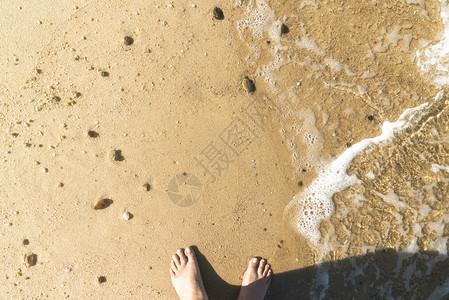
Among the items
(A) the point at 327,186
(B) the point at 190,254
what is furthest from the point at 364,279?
(B) the point at 190,254

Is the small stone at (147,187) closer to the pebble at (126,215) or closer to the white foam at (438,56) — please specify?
the pebble at (126,215)

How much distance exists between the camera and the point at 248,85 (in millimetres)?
3148

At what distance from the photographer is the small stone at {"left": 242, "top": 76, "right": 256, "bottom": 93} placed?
315 centimetres

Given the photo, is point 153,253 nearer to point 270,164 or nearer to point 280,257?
point 280,257

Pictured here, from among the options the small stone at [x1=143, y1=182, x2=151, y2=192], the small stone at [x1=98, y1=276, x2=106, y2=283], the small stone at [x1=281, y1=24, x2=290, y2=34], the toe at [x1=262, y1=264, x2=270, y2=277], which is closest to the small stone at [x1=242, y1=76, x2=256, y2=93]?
the small stone at [x1=281, y1=24, x2=290, y2=34]

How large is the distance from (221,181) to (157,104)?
49.8 inches

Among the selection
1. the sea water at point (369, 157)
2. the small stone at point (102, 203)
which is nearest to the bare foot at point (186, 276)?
the small stone at point (102, 203)

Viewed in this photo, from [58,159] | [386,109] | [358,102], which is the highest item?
[58,159]

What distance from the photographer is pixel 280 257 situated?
3.21 m

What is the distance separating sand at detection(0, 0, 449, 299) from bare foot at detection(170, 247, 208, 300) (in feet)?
0.39

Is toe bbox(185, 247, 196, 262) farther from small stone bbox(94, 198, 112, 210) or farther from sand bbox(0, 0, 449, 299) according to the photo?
small stone bbox(94, 198, 112, 210)

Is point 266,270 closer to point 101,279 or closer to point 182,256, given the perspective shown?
point 182,256

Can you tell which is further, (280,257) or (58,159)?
(280,257)

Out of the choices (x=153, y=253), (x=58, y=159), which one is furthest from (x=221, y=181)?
(x=58, y=159)
